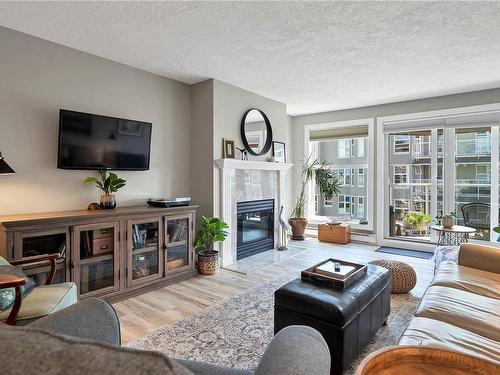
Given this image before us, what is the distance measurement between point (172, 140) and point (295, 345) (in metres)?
3.37

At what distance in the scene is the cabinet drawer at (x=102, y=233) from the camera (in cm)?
267

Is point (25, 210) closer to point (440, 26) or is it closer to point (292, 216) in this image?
point (440, 26)

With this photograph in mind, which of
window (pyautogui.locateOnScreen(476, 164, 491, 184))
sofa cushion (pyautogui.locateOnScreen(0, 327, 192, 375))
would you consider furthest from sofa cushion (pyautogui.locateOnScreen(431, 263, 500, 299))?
window (pyautogui.locateOnScreen(476, 164, 491, 184))

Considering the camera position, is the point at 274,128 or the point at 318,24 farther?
the point at 274,128

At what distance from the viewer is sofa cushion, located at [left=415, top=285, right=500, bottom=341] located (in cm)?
144

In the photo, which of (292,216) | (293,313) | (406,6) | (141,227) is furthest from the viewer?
(292,216)

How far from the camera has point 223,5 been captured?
2.19 meters

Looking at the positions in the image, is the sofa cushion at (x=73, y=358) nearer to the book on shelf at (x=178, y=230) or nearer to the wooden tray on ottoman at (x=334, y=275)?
the wooden tray on ottoman at (x=334, y=275)

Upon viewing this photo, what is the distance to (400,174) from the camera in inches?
199

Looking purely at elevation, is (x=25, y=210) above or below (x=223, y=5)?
below

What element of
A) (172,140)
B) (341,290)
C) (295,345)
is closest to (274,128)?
(172,140)

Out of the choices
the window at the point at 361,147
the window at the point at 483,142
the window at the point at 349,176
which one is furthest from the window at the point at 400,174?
the window at the point at 483,142

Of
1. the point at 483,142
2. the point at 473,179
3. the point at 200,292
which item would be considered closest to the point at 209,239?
the point at 200,292

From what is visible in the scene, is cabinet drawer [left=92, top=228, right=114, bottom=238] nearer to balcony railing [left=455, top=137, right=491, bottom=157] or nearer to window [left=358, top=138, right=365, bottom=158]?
window [left=358, top=138, right=365, bottom=158]
